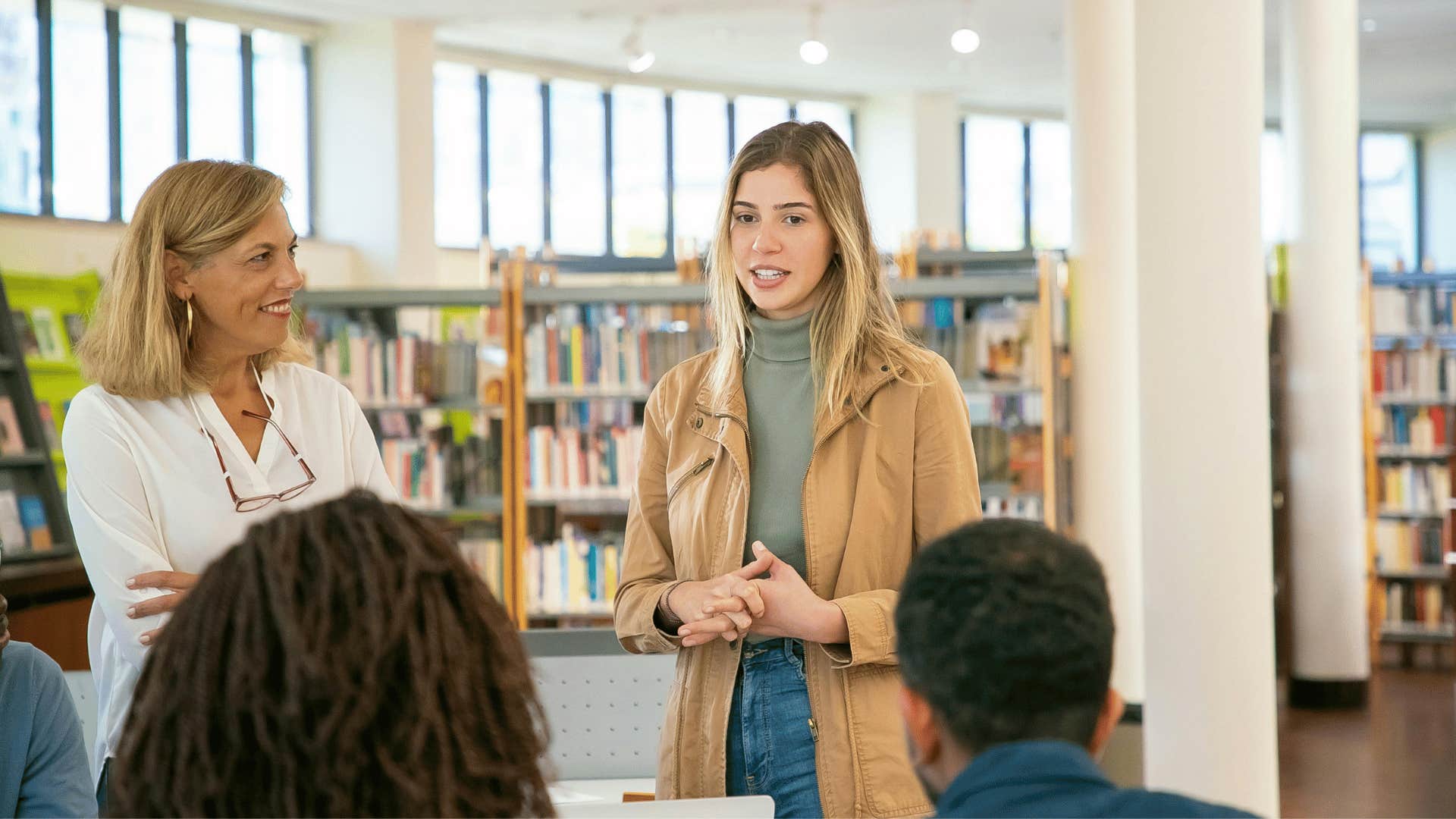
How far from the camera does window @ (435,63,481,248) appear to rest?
11883 mm

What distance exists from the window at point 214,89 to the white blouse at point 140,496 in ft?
28.7

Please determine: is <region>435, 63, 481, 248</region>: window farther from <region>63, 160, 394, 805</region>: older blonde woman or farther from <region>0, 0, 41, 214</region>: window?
<region>63, 160, 394, 805</region>: older blonde woman

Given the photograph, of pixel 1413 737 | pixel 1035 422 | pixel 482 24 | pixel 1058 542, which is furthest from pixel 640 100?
pixel 1058 542

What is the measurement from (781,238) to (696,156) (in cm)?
1178

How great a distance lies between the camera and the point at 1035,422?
21.4ft

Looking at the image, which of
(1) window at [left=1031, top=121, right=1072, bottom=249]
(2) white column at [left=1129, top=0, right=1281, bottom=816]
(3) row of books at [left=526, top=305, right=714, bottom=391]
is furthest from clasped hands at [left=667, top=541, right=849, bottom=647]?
(1) window at [left=1031, top=121, right=1072, bottom=249]

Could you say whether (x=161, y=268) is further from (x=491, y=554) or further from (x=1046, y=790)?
(x=491, y=554)

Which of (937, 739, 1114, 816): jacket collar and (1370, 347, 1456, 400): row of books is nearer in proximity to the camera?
(937, 739, 1114, 816): jacket collar

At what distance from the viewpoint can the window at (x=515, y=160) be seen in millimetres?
12234

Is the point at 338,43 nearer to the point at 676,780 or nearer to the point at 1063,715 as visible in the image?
the point at 676,780

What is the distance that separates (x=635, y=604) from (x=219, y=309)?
2.44ft

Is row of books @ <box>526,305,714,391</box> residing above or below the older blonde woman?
above

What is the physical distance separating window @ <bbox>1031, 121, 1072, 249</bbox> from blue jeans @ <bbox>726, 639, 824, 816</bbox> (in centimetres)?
1309

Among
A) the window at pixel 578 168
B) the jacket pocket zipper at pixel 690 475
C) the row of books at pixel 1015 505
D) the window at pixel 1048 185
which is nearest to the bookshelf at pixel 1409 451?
the row of books at pixel 1015 505
